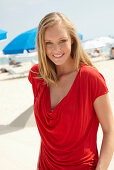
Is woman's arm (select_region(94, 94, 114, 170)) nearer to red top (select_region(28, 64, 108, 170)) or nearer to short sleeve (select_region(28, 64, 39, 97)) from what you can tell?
red top (select_region(28, 64, 108, 170))

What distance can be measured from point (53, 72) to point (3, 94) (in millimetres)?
6944

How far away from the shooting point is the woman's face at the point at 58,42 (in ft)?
4.50

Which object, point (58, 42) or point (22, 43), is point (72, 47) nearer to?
point (58, 42)

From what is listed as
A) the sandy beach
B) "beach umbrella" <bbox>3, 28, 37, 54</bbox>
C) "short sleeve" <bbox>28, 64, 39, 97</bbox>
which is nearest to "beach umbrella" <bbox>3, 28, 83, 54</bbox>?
"beach umbrella" <bbox>3, 28, 37, 54</bbox>

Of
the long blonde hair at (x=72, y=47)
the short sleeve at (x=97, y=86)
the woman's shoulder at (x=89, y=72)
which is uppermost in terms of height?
the long blonde hair at (x=72, y=47)

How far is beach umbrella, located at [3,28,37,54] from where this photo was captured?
9.35 meters

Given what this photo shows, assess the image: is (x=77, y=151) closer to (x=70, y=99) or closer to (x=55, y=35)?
(x=70, y=99)

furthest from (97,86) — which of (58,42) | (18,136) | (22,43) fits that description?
(22,43)

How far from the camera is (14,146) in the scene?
3.91 metres

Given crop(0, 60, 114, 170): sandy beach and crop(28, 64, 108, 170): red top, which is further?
crop(0, 60, 114, 170): sandy beach

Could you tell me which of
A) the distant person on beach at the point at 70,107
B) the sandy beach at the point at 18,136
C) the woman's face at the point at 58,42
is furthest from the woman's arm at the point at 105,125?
the sandy beach at the point at 18,136

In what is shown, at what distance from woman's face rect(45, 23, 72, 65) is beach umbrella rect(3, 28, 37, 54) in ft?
26.3

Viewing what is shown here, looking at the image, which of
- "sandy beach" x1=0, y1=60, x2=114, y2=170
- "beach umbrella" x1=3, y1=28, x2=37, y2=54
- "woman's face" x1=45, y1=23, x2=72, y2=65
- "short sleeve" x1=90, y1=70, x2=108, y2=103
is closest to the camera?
"short sleeve" x1=90, y1=70, x2=108, y2=103

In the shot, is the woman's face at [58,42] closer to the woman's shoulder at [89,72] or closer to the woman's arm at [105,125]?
the woman's shoulder at [89,72]
